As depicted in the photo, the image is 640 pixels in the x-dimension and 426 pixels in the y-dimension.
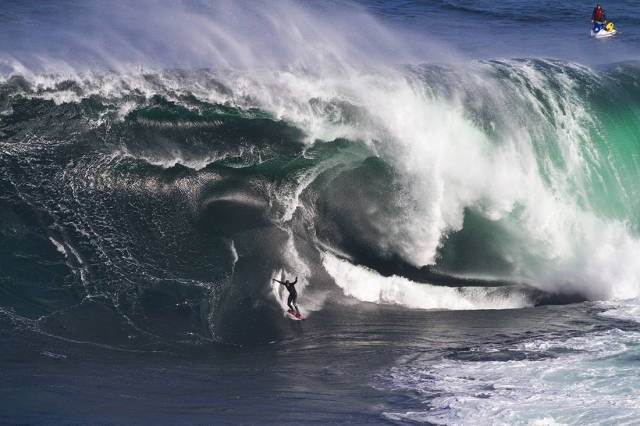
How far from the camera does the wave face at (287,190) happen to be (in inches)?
548

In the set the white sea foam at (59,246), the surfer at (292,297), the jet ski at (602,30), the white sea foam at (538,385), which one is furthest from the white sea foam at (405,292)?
the jet ski at (602,30)

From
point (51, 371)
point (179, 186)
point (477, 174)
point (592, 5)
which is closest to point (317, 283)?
point (179, 186)

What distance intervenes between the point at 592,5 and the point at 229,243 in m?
23.3

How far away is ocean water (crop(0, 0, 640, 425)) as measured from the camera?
10.8 meters

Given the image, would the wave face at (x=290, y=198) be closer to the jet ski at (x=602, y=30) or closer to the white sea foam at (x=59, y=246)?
the white sea foam at (x=59, y=246)

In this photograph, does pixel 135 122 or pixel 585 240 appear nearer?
pixel 135 122

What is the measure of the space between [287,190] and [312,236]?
103cm

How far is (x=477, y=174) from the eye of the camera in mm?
16781

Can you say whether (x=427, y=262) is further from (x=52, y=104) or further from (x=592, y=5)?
(x=592, y=5)

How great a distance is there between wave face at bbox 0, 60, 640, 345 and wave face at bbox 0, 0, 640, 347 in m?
0.04

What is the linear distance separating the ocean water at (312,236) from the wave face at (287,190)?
44 mm

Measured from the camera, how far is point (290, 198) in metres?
15.9

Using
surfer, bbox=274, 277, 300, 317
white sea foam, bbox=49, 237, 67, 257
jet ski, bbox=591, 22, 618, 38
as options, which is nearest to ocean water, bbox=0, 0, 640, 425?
white sea foam, bbox=49, 237, 67, 257

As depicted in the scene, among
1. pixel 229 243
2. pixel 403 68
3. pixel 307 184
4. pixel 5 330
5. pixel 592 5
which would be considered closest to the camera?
pixel 5 330
